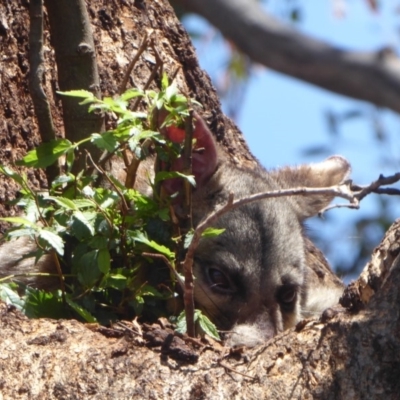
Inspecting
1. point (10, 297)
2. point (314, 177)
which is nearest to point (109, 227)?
point (10, 297)

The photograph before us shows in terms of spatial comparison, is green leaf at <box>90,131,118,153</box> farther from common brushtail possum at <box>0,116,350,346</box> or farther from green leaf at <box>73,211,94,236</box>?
Answer: common brushtail possum at <box>0,116,350,346</box>

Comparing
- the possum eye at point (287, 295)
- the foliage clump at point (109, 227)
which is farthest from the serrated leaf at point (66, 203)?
the possum eye at point (287, 295)

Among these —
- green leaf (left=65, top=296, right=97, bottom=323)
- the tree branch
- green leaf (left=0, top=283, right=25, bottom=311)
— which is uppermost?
the tree branch

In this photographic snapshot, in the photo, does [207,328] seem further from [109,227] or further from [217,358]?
[109,227]

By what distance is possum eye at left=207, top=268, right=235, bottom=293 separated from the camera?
15.0 ft

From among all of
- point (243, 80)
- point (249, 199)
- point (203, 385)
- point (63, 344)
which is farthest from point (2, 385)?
point (243, 80)

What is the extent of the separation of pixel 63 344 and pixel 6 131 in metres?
1.65

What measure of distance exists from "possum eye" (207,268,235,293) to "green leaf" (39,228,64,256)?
109 cm

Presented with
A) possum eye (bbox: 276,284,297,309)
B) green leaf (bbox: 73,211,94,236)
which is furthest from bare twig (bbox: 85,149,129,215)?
possum eye (bbox: 276,284,297,309)

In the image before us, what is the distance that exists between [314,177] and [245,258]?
1.24 meters

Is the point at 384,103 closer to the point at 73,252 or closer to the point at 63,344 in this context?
the point at 73,252

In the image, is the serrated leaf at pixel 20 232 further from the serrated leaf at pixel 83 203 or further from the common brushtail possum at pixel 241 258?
the common brushtail possum at pixel 241 258

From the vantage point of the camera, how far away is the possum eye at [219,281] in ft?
15.0

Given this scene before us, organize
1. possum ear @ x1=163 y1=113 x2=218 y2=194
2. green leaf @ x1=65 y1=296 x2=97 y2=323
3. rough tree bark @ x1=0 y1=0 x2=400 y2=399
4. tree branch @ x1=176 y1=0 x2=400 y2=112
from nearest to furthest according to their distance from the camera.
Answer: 1. rough tree bark @ x1=0 y1=0 x2=400 y2=399
2. green leaf @ x1=65 y1=296 x2=97 y2=323
3. possum ear @ x1=163 y1=113 x2=218 y2=194
4. tree branch @ x1=176 y1=0 x2=400 y2=112
